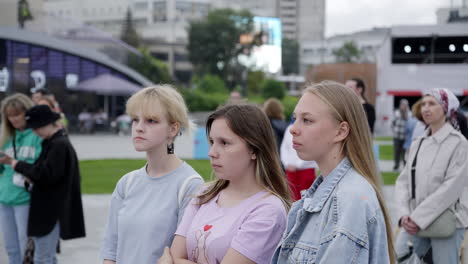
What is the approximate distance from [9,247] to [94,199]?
613 centimetres

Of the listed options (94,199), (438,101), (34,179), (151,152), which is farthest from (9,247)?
(94,199)

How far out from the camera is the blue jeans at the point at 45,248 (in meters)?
5.50

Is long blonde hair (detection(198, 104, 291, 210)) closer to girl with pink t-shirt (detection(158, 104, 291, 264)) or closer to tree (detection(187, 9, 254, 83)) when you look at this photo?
girl with pink t-shirt (detection(158, 104, 291, 264))

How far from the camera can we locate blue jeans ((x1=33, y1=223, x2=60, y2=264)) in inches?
217

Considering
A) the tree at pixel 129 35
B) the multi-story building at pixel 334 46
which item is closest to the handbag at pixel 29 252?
the tree at pixel 129 35

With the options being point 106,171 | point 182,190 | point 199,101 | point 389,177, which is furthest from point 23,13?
point 182,190

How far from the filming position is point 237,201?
296 cm

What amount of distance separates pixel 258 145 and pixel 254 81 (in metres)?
85.3

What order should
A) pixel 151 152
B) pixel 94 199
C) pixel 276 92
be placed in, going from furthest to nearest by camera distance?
pixel 276 92, pixel 94 199, pixel 151 152

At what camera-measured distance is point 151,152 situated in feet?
11.4

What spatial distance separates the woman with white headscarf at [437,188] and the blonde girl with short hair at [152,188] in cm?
213

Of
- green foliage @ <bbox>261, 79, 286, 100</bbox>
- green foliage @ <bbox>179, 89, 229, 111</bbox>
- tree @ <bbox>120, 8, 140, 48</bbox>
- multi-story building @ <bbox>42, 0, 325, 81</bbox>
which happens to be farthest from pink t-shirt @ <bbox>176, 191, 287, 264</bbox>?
multi-story building @ <bbox>42, 0, 325, 81</bbox>

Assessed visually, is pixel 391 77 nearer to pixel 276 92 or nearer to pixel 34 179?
pixel 276 92

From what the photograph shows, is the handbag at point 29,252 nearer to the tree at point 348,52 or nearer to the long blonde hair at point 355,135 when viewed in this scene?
the long blonde hair at point 355,135
